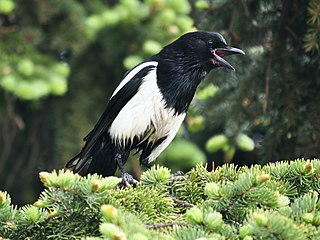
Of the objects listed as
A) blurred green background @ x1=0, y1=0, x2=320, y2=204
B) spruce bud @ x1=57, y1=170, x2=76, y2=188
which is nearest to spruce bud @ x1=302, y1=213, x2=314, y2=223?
spruce bud @ x1=57, y1=170, x2=76, y2=188

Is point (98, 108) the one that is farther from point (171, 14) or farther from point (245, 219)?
point (245, 219)

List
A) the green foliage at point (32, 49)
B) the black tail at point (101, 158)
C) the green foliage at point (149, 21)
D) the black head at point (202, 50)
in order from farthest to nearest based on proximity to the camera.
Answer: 1. the green foliage at point (149, 21)
2. the green foliage at point (32, 49)
3. the black tail at point (101, 158)
4. the black head at point (202, 50)

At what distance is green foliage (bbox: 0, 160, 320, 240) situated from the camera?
154 cm

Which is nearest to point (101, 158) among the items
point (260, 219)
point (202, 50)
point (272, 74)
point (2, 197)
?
point (202, 50)

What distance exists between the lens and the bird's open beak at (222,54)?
3.54 metres

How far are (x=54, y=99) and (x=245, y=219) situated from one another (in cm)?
404

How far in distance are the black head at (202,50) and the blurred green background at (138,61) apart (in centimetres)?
8

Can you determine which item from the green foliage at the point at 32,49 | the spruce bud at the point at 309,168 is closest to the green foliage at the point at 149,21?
the green foliage at the point at 32,49

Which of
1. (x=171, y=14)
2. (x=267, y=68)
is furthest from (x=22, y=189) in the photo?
(x=267, y=68)

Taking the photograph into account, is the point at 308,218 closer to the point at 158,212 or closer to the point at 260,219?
the point at 260,219

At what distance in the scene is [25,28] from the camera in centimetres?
500

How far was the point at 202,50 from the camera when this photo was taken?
3.73 meters

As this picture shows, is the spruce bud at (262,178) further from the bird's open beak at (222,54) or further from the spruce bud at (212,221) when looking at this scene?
the bird's open beak at (222,54)

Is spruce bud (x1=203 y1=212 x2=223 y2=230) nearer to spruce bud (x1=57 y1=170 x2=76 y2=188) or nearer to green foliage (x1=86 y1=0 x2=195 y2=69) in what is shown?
spruce bud (x1=57 y1=170 x2=76 y2=188)
